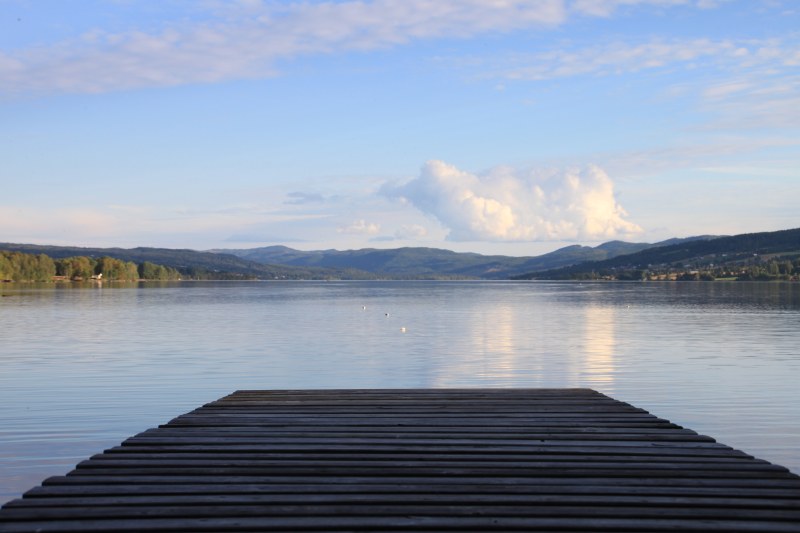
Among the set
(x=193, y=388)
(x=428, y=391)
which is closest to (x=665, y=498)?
(x=428, y=391)

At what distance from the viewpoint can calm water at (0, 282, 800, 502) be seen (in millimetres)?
17609

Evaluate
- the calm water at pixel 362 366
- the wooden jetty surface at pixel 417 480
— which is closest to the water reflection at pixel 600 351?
the calm water at pixel 362 366

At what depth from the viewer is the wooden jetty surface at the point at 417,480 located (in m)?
6.79

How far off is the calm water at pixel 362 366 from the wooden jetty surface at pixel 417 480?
4536mm

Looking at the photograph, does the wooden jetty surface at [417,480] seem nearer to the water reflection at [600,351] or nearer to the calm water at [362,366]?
the calm water at [362,366]

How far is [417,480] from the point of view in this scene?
8094 mm

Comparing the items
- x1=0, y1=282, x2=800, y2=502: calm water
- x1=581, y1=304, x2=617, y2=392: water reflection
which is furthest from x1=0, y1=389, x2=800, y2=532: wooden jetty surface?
x1=581, y1=304, x2=617, y2=392: water reflection

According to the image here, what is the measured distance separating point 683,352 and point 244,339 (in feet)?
70.6

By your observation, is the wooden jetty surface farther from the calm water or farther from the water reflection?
the water reflection

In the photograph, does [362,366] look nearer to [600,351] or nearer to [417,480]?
[600,351]

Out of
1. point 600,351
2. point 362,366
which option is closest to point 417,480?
point 362,366

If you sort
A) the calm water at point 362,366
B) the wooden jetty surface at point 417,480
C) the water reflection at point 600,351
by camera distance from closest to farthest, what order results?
the wooden jetty surface at point 417,480, the calm water at point 362,366, the water reflection at point 600,351

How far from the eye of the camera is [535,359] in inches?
1296

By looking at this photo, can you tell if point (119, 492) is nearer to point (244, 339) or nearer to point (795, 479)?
point (795, 479)
